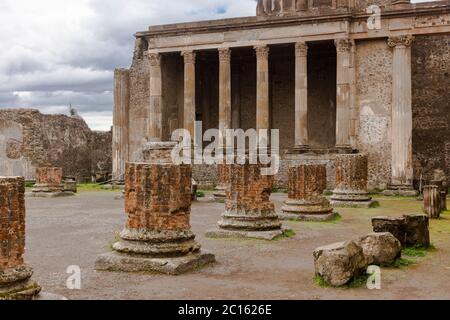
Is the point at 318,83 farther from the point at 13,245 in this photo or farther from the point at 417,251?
the point at 13,245

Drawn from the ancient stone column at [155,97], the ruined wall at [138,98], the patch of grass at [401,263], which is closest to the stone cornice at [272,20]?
the ancient stone column at [155,97]

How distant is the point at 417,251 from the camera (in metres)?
7.86

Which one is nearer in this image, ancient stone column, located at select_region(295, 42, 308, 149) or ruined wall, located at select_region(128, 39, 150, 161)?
ancient stone column, located at select_region(295, 42, 308, 149)

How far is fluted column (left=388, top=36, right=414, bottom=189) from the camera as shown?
20.8 meters

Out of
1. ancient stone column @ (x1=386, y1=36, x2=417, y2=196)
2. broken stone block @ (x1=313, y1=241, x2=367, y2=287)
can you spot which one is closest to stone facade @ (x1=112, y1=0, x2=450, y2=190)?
ancient stone column @ (x1=386, y1=36, x2=417, y2=196)

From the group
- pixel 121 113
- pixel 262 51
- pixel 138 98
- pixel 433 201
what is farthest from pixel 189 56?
pixel 433 201

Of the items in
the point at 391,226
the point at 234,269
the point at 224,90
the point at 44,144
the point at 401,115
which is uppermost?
the point at 224,90

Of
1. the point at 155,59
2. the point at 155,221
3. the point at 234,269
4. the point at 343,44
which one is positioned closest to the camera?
the point at 234,269

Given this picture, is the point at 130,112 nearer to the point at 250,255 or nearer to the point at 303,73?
the point at 303,73

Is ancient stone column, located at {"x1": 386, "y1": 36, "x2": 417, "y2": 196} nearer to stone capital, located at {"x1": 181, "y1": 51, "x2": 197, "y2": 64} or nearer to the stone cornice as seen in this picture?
the stone cornice

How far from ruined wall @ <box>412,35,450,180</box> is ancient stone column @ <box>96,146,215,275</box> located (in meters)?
19.3

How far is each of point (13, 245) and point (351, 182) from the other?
11067mm
